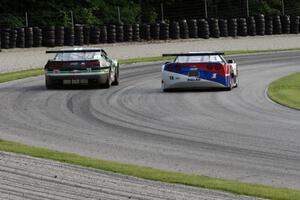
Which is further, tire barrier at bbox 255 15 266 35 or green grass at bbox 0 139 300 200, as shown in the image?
tire barrier at bbox 255 15 266 35

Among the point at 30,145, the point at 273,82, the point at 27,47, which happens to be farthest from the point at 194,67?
the point at 27,47

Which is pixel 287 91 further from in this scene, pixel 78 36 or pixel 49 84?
pixel 78 36

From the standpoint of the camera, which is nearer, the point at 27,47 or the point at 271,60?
the point at 271,60

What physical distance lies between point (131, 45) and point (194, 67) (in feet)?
61.9

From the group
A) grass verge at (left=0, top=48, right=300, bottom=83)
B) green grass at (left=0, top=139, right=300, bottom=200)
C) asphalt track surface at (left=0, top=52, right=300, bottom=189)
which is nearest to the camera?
green grass at (left=0, top=139, right=300, bottom=200)

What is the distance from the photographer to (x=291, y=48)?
4000 centimetres

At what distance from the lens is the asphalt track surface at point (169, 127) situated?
37.4 ft

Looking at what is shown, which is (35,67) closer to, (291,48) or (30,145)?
(291,48)

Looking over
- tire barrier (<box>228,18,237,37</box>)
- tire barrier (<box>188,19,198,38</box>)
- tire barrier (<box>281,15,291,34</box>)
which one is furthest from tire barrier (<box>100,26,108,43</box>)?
tire barrier (<box>281,15,291,34</box>)

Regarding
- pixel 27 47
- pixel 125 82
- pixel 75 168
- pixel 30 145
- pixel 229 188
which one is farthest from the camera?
pixel 27 47

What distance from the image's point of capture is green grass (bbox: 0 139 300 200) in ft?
→ 29.2

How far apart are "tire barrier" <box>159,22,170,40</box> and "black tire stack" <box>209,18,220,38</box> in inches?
92.1

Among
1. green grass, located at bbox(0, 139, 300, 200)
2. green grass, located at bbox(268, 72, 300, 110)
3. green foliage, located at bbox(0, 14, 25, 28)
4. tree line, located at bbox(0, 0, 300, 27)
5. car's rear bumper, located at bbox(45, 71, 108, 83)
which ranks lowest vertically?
green grass, located at bbox(0, 139, 300, 200)

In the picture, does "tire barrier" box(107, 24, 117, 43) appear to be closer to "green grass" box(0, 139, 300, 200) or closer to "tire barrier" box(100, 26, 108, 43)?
"tire barrier" box(100, 26, 108, 43)
